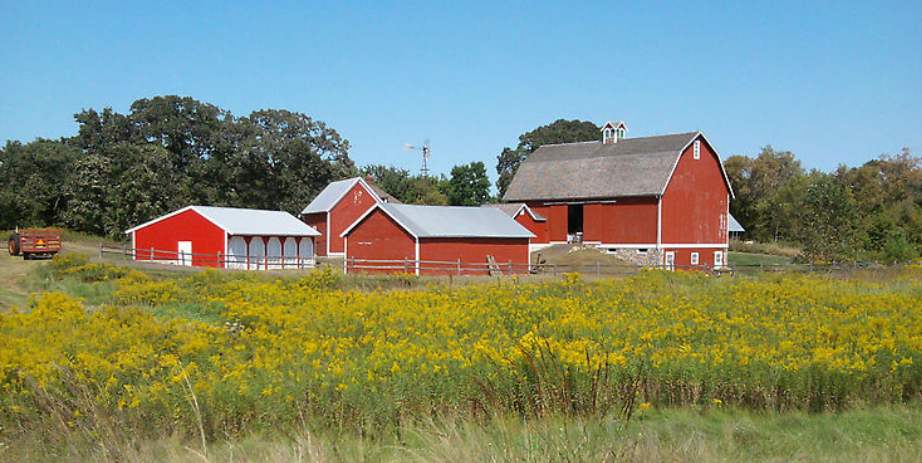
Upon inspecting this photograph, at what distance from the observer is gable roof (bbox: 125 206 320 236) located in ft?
136

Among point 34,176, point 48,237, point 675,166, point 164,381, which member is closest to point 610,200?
point 675,166

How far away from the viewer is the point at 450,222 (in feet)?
126

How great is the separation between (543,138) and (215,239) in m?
62.8

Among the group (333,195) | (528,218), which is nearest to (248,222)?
(333,195)

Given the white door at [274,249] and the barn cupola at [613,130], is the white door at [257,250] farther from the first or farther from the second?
the barn cupola at [613,130]

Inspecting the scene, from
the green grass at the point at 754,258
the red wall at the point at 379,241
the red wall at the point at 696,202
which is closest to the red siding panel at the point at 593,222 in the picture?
the red wall at the point at 696,202

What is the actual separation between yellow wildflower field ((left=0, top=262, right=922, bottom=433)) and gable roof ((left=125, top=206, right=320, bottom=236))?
87.6 ft

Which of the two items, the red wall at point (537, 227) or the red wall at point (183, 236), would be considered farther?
the red wall at point (537, 227)

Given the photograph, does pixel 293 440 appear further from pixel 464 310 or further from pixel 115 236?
pixel 115 236

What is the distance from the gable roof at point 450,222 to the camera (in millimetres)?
36312

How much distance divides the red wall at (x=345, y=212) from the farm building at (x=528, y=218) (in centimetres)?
1088

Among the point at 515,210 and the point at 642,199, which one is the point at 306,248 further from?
the point at 642,199

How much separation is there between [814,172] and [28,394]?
88.0 metres

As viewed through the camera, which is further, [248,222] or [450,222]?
[248,222]
